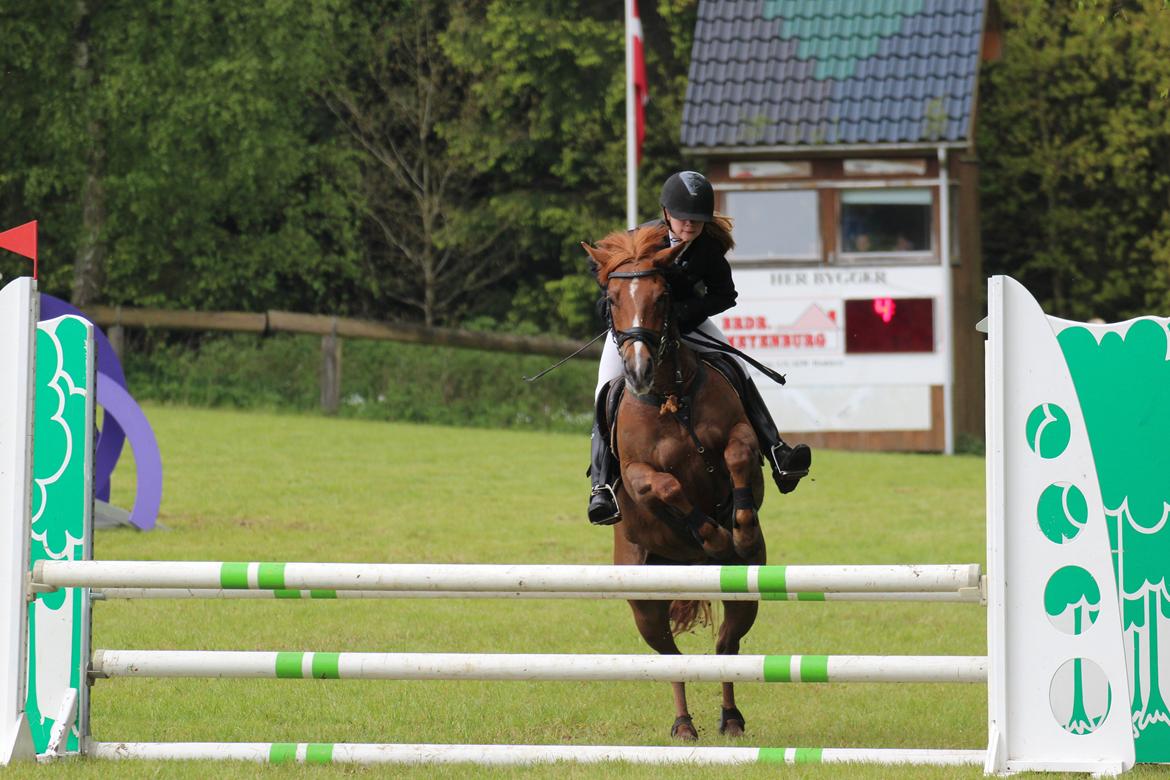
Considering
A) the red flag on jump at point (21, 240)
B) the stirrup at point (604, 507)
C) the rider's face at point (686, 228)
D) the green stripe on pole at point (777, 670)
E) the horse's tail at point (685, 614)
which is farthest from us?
the horse's tail at point (685, 614)

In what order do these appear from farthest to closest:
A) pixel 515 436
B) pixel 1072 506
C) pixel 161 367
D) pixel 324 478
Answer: pixel 161 367 → pixel 515 436 → pixel 324 478 → pixel 1072 506

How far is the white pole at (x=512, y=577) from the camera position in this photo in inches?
199

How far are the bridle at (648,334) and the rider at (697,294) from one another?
22cm

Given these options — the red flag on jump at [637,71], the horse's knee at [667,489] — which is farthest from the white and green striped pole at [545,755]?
the red flag on jump at [637,71]

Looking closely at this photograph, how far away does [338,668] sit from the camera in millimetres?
5320

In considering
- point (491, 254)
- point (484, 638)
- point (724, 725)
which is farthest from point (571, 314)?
point (724, 725)

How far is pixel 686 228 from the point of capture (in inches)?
258

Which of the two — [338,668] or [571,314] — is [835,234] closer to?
[571,314]

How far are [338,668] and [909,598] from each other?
1.79 meters

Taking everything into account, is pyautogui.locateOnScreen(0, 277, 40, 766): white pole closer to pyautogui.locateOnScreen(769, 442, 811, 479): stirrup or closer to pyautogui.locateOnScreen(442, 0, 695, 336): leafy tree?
pyautogui.locateOnScreen(769, 442, 811, 479): stirrup

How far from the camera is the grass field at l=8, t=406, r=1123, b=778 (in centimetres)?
642

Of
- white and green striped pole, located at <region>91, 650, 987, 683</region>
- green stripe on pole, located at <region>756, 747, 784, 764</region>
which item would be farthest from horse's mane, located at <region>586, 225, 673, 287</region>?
green stripe on pole, located at <region>756, 747, 784, 764</region>

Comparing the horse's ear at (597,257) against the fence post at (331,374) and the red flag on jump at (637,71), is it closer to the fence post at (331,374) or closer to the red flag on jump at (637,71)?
the red flag on jump at (637,71)

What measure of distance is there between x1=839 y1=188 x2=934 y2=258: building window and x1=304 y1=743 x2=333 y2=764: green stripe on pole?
1836cm
